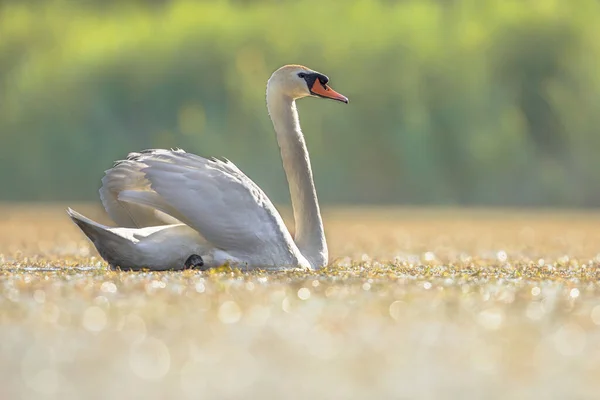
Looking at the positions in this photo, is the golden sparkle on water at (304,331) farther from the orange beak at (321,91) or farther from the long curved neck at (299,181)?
the orange beak at (321,91)

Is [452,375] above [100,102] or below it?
above

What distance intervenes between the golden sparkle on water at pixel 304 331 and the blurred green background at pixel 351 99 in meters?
17.3

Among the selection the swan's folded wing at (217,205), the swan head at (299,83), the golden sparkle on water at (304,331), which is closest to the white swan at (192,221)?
the swan's folded wing at (217,205)

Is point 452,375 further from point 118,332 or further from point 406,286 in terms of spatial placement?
point 406,286

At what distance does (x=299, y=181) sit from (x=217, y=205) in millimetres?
1074

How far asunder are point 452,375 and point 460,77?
24075 mm

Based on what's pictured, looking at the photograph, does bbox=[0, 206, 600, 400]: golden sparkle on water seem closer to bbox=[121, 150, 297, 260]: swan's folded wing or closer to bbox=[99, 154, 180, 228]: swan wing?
bbox=[121, 150, 297, 260]: swan's folded wing

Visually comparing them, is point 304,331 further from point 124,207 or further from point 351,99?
point 351,99

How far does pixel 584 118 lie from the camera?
27.2 m

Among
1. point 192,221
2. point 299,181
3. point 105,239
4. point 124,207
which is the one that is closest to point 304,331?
point 105,239

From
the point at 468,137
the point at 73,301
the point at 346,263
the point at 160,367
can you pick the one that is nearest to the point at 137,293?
the point at 73,301

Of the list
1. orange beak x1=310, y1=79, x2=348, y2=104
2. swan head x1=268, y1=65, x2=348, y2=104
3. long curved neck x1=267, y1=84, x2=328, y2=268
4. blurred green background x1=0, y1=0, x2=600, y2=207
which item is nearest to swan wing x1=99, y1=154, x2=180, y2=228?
long curved neck x1=267, y1=84, x2=328, y2=268

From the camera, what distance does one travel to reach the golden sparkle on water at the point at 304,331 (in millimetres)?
3781

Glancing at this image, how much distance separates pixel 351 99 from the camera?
89.3 ft
